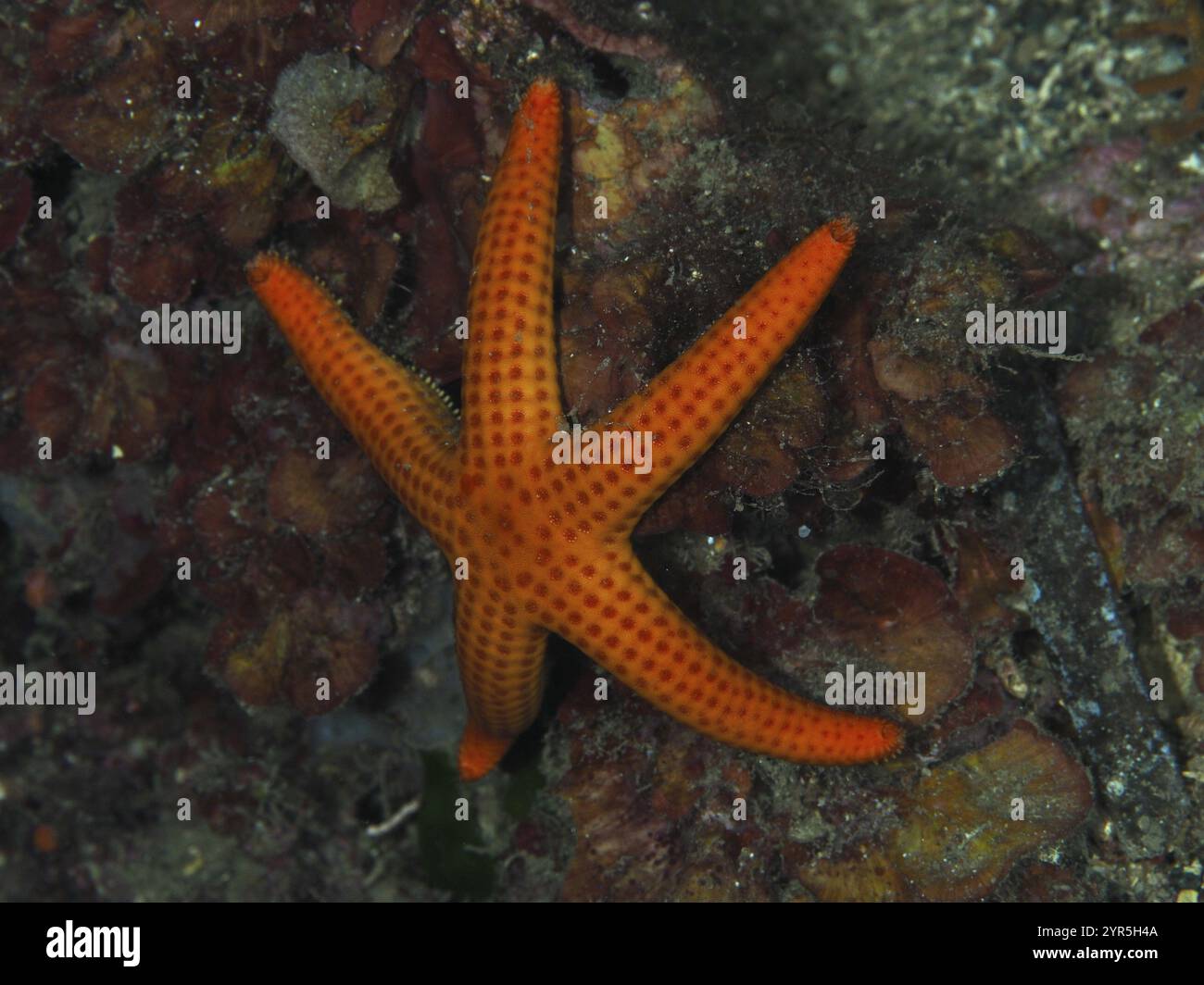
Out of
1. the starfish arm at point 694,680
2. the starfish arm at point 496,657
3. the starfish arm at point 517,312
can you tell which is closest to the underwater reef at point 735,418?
the starfish arm at point 517,312

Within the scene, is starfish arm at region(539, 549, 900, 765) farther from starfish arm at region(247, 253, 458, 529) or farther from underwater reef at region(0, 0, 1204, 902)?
starfish arm at region(247, 253, 458, 529)

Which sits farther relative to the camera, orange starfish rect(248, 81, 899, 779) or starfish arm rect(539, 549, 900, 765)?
starfish arm rect(539, 549, 900, 765)

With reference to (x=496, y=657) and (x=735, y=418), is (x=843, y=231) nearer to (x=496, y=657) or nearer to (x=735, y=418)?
(x=735, y=418)

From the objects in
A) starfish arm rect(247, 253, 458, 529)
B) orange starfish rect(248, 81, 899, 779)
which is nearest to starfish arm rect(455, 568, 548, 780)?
orange starfish rect(248, 81, 899, 779)

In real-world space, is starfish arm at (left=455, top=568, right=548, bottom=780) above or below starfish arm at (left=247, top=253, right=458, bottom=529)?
below

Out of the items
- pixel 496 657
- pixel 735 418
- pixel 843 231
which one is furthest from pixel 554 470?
pixel 843 231

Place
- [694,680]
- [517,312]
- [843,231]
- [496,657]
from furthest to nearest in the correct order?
1. [496,657]
2. [694,680]
3. [517,312]
4. [843,231]
